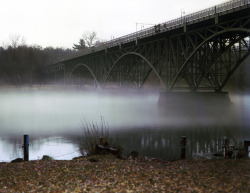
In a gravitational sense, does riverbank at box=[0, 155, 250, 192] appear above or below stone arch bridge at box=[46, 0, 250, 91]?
below

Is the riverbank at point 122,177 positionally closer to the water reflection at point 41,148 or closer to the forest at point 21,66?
the water reflection at point 41,148

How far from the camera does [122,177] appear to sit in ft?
42.5

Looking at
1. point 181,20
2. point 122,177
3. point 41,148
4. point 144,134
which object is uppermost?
point 181,20

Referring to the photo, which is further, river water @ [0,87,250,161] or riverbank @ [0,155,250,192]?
river water @ [0,87,250,161]

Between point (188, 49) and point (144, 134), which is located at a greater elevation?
point (188, 49)

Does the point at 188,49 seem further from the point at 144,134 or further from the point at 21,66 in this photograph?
the point at 21,66

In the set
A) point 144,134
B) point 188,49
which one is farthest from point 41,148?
point 188,49

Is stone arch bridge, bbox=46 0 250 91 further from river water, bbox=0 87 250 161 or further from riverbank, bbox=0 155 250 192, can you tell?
riverbank, bbox=0 155 250 192

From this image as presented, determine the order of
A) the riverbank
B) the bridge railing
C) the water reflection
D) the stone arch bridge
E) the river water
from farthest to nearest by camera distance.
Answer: the stone arch bridge → the bridge railing → the river water → the water reflection → the riverbank

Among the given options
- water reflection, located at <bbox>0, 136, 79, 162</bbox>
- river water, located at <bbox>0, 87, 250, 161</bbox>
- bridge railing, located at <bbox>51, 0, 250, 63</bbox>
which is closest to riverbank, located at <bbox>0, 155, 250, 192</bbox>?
water reflection, located at <bbox>0, 136, 79, 162</bbox>

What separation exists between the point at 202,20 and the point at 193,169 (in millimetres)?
29962

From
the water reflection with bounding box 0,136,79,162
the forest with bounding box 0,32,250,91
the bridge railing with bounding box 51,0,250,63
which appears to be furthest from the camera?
the forest with bounding box 0,32,250,91

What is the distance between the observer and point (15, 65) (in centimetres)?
12850

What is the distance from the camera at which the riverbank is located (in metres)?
11.5
